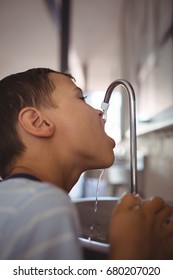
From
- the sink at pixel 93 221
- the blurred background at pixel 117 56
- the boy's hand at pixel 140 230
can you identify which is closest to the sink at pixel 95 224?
the sink at pixel 93 221

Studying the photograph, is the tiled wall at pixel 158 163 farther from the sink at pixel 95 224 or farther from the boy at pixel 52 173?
the boy at pixel 52 173

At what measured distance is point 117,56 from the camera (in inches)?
72.2

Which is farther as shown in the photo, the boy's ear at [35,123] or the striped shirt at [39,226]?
the boy's ear at [35,123]

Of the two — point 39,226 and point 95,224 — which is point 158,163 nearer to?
point 95,224

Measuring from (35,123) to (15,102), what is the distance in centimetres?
5

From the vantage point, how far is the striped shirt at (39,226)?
294 mm

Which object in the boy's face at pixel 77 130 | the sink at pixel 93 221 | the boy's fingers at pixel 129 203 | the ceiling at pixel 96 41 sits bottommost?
the sink at pixel 93 221

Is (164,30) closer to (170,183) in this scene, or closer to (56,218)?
(170,183)

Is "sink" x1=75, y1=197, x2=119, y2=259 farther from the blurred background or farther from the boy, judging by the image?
the blurred background

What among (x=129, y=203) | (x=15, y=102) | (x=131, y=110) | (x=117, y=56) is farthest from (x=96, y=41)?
(x=129, y=203)

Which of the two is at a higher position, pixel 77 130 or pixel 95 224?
pixel 77 130

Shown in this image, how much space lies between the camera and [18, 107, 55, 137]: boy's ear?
42cm

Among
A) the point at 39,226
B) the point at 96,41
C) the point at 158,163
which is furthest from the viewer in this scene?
the point at 96,41
